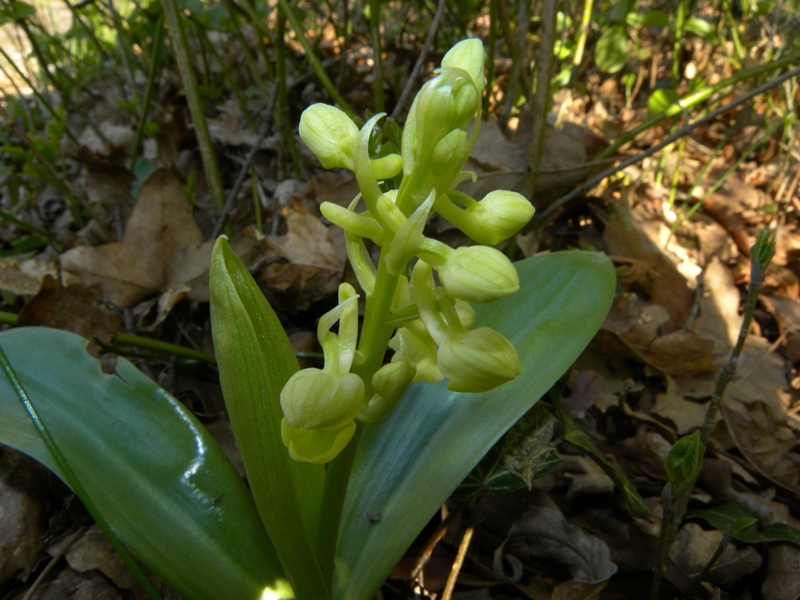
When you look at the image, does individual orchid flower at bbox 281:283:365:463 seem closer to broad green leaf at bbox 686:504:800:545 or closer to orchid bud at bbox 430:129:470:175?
orchid bud at bbox 430:129:470:175

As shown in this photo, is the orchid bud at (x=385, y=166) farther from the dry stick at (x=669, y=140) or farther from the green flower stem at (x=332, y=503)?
the dry stick at (x=669, y=140)

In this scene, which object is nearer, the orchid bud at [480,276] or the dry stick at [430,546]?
the orchid bud at [480,276]

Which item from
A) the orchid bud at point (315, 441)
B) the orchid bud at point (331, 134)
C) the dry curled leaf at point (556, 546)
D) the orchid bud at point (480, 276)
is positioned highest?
the orchid bud at point (331, 134)

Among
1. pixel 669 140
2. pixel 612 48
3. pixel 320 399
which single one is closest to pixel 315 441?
pixel 320 399

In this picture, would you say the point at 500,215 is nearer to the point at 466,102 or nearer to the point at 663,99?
the point at 466,102

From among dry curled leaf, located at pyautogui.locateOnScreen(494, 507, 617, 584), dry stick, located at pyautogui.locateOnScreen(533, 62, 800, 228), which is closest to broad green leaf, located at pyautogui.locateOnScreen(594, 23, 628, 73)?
dry stick, located at pyautogui.locateOnScreen(533, 62, 800, 228)

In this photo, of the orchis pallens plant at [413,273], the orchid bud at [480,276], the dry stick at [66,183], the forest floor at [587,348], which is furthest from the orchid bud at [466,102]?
the dry stick at [66,183]

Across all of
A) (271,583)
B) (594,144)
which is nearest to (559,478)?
(271,583)
